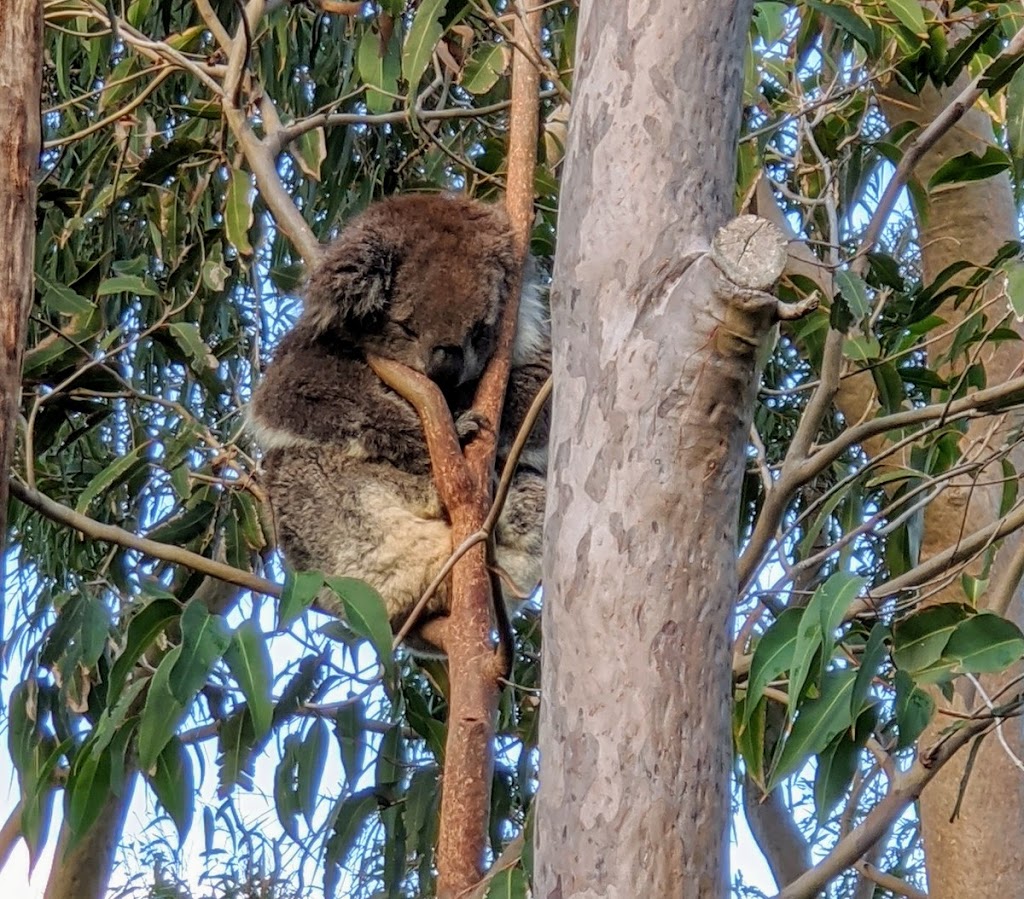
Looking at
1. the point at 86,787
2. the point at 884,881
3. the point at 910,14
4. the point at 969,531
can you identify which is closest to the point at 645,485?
the point at 86,787

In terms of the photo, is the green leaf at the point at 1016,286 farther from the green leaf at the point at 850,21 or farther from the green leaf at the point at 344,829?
the green leaf at the point at 344,829

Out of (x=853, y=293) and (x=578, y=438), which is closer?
(x=578, y=438)

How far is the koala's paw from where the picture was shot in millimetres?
1938

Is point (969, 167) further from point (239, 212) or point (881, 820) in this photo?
point (239, 212)

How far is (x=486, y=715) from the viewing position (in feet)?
5.27

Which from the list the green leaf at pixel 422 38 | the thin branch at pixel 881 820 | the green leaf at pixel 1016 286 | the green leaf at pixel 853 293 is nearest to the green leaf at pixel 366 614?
the thin branch at pixel 881 820

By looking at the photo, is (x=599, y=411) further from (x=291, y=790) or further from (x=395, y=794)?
(x=395, y=794)

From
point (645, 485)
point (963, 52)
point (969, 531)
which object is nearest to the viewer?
point (645, 485)

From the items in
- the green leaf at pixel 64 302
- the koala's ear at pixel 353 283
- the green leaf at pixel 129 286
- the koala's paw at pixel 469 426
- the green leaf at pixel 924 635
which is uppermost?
the koala's ear at pixel 353 283

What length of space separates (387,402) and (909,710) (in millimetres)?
1339

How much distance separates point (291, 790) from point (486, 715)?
79cm

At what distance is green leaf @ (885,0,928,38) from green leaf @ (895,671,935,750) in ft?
3.00

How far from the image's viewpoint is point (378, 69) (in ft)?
7.99

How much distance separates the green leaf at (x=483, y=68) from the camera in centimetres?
233
